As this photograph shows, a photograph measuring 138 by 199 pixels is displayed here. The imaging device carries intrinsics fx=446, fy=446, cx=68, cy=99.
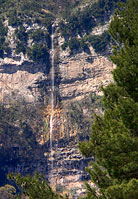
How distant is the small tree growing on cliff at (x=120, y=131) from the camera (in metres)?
13.3

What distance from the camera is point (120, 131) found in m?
14.0

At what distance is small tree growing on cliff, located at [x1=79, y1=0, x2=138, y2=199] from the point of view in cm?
1334

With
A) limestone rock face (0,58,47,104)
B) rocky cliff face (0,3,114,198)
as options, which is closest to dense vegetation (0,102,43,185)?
rocky cliff face (0,3,114,198)

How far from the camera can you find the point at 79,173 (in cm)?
6719

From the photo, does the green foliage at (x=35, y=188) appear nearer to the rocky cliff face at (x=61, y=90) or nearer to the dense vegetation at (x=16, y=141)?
the rocky cliff face at (x=61, y=90)

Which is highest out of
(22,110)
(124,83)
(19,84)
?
(19,84)

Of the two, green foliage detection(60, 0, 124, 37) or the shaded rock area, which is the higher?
green foliage detection(60, 0, 124, 37)

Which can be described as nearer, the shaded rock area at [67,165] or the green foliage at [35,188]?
the green foliage at [35,188]

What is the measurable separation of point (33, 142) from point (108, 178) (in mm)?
55344

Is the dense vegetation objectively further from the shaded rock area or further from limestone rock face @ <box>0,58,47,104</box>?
limestone rock face @ <box>0,58,47,104</box>

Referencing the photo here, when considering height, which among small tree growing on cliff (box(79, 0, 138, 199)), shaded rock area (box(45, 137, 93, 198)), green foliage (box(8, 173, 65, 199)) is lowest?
green foliage (box(8, 173, 65, 199))

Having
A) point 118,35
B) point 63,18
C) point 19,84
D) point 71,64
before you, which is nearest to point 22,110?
point 19,84

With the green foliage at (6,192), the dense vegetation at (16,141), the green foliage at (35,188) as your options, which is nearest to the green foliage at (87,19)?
the dense vegetation at (16,141)

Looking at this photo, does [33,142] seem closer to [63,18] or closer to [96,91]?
[96,91]
